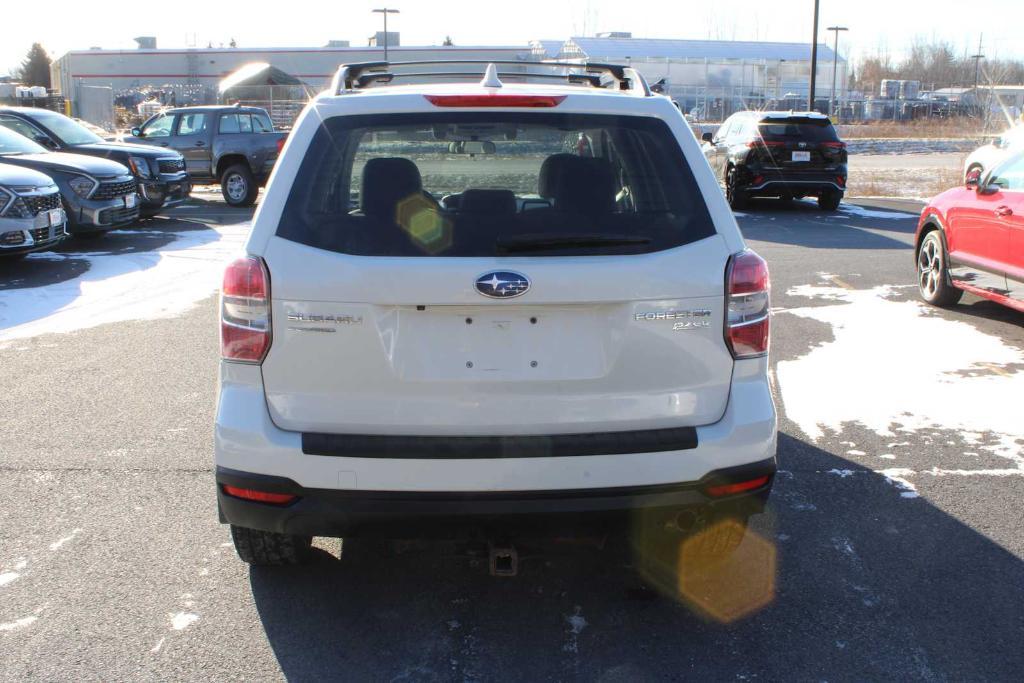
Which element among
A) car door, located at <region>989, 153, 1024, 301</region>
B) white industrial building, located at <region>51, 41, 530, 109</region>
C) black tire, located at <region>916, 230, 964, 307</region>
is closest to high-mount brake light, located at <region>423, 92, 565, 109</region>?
car door, located at <region>989, 153, 1024, 301</region>

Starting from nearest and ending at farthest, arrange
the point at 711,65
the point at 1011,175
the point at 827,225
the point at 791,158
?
1. the point at 1011,175
2. the point at 827,225
3. the point at 791,158
4. the point at 711,65

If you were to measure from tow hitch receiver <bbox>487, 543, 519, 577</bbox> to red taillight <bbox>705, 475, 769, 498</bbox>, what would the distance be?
646 mm

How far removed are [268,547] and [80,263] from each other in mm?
9428

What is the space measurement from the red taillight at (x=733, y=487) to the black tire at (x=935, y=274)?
20.4 feet

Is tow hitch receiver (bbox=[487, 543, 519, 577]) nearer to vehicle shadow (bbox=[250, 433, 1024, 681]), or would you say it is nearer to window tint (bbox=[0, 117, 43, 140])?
vehicle shadow (bbox=[250, 433, 1024, 681])

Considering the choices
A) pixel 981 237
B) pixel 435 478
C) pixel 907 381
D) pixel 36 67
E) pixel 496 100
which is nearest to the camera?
pixel 435 478

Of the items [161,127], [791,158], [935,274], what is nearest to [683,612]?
[935,274]

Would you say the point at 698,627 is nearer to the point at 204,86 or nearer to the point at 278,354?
the point at 278,354

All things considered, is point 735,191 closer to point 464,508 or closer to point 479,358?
point 479,358

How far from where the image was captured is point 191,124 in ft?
64.6

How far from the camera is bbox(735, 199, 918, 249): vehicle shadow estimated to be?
13875 mm

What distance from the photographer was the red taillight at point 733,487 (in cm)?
324

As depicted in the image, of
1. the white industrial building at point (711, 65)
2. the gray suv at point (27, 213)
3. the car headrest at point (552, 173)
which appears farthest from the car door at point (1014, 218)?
the white industrial building at point (711, 65)

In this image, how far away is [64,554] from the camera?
13.4ft
